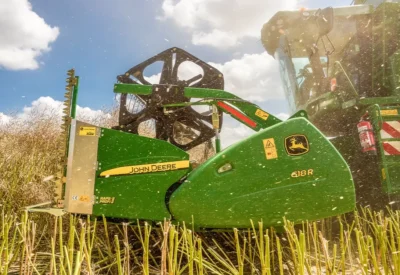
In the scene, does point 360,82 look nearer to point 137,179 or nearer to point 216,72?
point 216,72

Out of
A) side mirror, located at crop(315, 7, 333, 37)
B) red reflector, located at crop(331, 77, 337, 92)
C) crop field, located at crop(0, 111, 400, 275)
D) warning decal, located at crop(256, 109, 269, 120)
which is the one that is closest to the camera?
crop field, located at crop(0, 111, 400, 275)

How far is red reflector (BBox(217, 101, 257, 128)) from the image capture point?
8.87ft

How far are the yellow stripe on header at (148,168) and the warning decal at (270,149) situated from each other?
1.82ft

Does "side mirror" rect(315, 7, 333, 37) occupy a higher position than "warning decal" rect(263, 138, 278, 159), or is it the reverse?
"side mirror" rect(315, 7, 333, 37)

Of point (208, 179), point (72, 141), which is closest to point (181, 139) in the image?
point (208, 179)

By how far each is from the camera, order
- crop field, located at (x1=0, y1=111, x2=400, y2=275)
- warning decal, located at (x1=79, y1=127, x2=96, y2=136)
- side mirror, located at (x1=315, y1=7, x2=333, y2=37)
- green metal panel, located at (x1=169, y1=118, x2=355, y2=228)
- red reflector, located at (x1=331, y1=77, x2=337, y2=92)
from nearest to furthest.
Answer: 1. crop field, located at (x1=0, y1=111, x2=400, y2=275)
2. green metal panel, located at (x1=169, y1=118, x2=355, y2=228)
3. warning decal, located at (x1=79, y1=127, x2=96, y2=136)
4. side mirror, located at (x1=315, y1=7, x2=333, y2=37)
5. red reflector, located at (x1=331, y1=77, x2=337, y2=92)

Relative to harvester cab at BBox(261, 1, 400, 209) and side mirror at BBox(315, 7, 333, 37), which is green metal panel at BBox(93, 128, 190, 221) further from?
side mirror at BBox(315, 7, 333, 37)

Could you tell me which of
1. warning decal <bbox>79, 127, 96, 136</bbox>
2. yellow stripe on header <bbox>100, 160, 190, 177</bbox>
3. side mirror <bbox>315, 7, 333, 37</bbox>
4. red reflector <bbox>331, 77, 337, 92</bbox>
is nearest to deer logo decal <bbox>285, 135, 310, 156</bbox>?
yellow stripe on header <bbox>100, 160, 190, 177</bbox>

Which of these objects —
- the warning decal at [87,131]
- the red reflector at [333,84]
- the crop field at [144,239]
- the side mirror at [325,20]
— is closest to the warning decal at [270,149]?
the crop field at [144,239]

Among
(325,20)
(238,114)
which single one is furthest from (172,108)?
(325,20)

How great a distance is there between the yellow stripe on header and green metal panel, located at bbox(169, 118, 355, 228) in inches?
5.4

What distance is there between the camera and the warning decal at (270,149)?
2.20m

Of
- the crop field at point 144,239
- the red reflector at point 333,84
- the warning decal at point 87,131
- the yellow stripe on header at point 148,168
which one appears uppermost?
the red reflector at point 333,84

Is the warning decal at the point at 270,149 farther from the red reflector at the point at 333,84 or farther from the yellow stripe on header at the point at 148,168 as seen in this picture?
the red reflector at the point at 333,84
